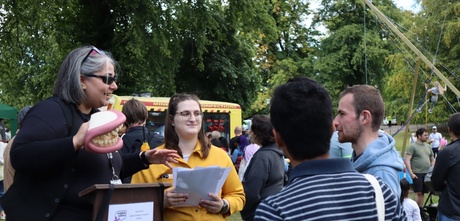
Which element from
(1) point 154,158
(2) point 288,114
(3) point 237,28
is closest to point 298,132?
(2) point 288,114

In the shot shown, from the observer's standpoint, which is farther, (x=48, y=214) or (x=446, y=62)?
(x=446, y=62)

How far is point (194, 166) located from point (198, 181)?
0.45m

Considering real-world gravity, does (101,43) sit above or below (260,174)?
above

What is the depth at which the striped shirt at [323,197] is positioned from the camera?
2025mm

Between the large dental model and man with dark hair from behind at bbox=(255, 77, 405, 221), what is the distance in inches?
33.3

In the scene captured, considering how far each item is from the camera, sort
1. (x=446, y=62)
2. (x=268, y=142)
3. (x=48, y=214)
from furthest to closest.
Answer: (x=446, y=62)
(x=268, y=142)
(x=48, y=214)

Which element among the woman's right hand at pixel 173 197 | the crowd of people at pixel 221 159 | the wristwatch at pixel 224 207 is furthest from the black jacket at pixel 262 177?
the woman's right hand at pixel 173 197

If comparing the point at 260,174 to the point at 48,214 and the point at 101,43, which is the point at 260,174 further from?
the point at 101,43

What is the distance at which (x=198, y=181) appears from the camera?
3650 mm

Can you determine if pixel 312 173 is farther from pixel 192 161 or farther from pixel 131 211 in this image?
pixel 192 161

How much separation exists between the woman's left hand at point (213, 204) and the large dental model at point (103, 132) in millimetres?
1179

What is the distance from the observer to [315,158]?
2.13 metres

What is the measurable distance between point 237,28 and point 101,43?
4.47 metres

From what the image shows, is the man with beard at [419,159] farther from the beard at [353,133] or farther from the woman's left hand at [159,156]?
the woman's left hand at [159,156]
